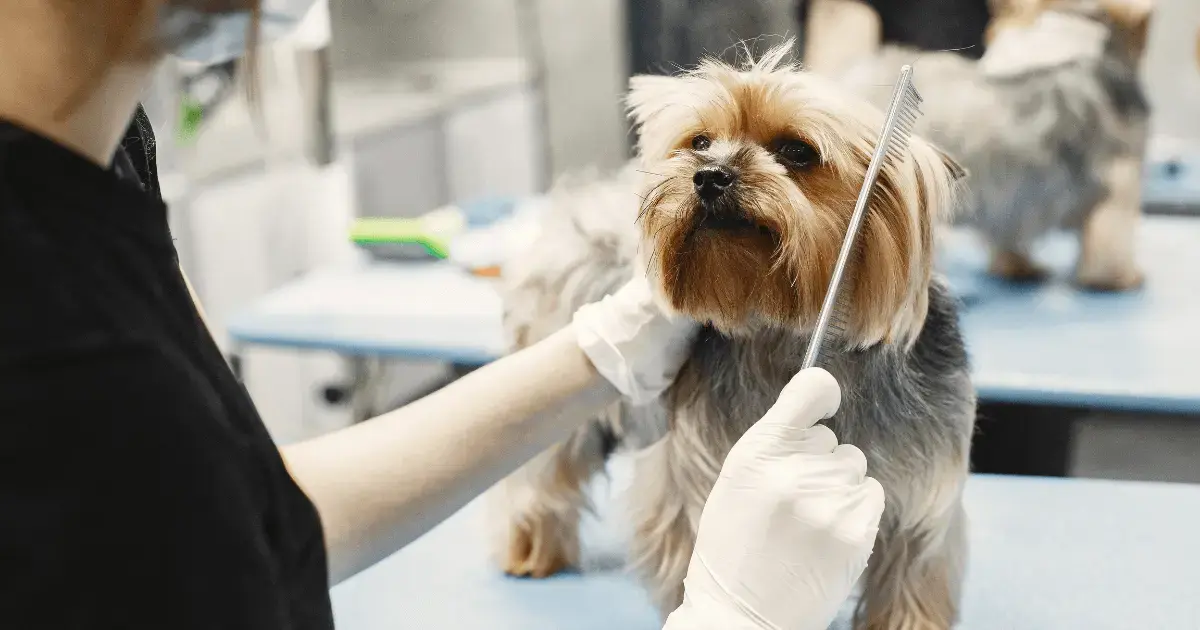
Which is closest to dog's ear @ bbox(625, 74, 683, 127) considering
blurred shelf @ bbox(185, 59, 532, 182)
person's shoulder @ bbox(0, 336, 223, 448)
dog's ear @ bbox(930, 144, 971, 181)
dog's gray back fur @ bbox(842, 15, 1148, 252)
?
dog's ear @ bbox(930, 144, 971, 181)

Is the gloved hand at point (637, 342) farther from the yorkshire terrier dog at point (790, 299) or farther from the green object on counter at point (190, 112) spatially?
the green object on counter at point (190, 112)

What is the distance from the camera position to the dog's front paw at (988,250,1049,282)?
1.94 metres

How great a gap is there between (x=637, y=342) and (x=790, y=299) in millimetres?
171

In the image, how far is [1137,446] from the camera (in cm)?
197

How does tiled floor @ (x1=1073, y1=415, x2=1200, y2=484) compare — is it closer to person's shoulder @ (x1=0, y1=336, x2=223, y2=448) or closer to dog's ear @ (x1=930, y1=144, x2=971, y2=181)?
dog's ear @ (x1=930, y1=144, x2=971, y2=181)

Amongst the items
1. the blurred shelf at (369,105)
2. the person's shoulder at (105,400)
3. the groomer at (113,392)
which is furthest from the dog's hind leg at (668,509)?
the blurred shelf at (369,105)

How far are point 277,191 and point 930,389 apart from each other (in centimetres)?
221

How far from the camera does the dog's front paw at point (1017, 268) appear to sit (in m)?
1.94

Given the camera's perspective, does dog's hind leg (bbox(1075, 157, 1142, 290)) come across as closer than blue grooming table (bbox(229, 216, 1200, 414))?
No

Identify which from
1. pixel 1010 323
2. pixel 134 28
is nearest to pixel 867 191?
pixel 134 28

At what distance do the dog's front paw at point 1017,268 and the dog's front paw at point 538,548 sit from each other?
115 cm

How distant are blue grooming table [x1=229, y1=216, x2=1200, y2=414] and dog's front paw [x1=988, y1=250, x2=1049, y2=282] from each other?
35 mm

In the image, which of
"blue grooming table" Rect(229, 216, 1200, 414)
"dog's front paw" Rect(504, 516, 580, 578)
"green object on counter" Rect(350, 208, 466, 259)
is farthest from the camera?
"green object on counter" Rect(350, 208, 466, 259)

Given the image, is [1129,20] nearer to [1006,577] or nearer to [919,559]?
[1006,577]
